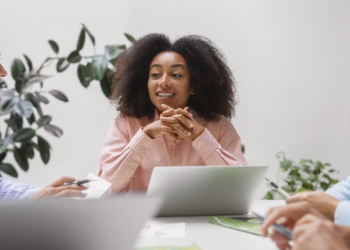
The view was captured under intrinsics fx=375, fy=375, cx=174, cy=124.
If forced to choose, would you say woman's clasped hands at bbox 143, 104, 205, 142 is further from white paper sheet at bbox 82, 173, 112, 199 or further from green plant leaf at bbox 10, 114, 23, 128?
green plant leaf at bbox 10, 114, 23, 128

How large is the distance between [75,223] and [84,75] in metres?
2.01

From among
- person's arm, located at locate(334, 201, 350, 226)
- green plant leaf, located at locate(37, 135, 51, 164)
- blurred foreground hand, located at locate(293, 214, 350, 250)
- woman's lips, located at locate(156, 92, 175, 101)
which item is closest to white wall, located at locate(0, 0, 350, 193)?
green plant leaf, located at locate(37, 135, 51, 164)

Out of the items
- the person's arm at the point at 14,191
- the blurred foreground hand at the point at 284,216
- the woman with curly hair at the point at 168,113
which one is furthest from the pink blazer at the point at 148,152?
the blurred foreground hand at the point at 284,216

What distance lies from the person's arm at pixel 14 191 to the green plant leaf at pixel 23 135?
3.91 ft

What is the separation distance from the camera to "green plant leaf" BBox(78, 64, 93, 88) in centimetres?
243

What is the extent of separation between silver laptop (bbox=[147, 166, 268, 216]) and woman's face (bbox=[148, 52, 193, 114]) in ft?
2.30

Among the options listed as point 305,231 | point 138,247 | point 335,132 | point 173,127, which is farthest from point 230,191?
point 335,132

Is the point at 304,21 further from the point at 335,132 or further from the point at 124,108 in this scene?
the point at 124,108

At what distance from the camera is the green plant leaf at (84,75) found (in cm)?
243

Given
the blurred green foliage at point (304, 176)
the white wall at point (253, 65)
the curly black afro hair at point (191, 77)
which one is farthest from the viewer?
the white wall at point (253, 65)

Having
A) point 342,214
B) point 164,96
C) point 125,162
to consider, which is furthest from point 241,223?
point 164,96

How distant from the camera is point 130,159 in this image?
5.06 ft

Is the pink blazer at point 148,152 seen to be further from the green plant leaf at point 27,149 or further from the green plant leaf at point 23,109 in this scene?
the green plant leaf at point 27,149

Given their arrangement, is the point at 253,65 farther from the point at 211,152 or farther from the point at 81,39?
the point at 211,152
